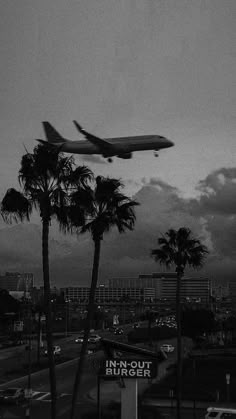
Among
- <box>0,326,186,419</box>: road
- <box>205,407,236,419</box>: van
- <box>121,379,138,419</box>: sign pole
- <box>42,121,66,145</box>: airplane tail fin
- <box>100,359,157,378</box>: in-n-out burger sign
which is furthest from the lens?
<box>42,121,66,145</box>: airplane tail fin

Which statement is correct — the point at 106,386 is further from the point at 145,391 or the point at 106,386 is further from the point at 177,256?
the point at 177,256

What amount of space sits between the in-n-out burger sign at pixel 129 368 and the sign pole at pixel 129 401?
102 centimetres

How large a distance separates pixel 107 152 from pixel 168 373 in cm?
2903

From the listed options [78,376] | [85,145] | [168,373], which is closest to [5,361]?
[168,373]

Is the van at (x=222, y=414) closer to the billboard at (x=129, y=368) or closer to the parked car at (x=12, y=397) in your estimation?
the billboard at (x=129, y=368)

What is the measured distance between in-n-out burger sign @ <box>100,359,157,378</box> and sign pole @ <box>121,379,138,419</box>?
40.1 inches

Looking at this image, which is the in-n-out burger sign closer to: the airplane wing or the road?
the road

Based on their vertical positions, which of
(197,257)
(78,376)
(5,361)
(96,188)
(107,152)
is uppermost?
(107,152)

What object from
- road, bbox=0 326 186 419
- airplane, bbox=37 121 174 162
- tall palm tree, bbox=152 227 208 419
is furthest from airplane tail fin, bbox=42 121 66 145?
tall palm tree, bbox=152 227 208 419

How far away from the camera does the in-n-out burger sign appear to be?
2464cm

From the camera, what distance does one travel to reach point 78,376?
25.5 meters

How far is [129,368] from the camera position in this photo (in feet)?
81.4


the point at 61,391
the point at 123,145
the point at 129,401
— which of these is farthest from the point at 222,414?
the point at 123,145

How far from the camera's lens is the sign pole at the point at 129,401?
25.7 m
